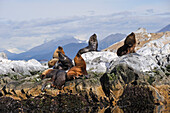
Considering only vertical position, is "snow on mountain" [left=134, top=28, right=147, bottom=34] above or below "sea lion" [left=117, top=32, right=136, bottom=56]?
below

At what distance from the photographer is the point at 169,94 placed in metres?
11.9

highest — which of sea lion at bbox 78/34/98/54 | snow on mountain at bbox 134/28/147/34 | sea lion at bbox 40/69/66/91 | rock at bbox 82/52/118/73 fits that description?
sea lion at bbox 78/34/98/54

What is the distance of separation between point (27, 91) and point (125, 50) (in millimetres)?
9235

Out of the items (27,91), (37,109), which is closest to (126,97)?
(37,109)

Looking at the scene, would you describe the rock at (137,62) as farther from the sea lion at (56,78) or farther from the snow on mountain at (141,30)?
the snow on mountain at (141,30)

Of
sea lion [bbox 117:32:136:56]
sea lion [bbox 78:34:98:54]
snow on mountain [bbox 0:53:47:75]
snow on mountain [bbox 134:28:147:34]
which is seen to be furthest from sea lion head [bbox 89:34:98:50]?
snow on mountain [bbox 134:28:147:34]

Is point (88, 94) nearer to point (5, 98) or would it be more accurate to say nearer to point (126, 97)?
point (126, 97)

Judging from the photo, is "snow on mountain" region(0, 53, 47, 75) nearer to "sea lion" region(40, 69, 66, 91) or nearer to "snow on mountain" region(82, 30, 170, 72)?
"sea lion" region(40, 69, 66, 91)

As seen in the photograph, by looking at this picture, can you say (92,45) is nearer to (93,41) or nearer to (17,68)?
(93,41)

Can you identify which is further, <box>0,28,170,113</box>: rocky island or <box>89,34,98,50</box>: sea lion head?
<box>89,34,98,50</box>: sea lion head

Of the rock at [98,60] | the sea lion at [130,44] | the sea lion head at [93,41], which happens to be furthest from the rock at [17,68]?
the sea lion at [130,44]

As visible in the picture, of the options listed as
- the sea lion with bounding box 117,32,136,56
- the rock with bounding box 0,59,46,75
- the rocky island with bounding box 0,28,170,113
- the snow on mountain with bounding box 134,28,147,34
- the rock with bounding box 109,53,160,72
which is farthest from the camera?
the snow on mountain with bounding box 134,28,147,34

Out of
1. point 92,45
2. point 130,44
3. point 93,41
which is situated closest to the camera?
point 130,44

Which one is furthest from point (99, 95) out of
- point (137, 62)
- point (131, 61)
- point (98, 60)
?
point (98, 60)
